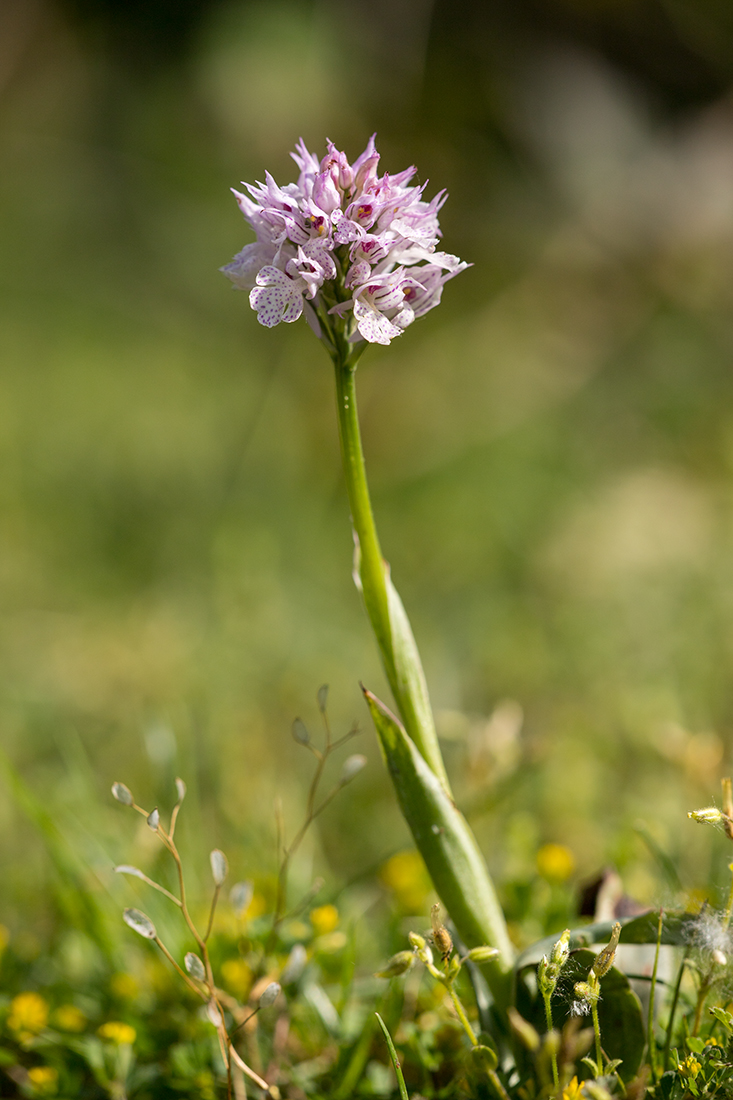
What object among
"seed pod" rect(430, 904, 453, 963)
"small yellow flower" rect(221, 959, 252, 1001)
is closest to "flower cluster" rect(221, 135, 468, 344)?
"seed pod" rect(430, 904, 453, 963)

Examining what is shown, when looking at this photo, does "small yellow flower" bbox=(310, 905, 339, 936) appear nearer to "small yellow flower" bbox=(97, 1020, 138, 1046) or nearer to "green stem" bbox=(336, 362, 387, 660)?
"small yellow flower" bbox=(97, 1020, 138, 1046)

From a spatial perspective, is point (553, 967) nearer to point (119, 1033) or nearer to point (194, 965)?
point (194, 965)

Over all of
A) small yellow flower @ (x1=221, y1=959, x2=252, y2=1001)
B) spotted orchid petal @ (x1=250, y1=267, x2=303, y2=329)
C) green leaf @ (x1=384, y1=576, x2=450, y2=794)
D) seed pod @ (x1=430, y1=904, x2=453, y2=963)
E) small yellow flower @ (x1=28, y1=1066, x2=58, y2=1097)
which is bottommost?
small yellow flower @ (x1=28, y1=1066, x2=58, y2=1097)

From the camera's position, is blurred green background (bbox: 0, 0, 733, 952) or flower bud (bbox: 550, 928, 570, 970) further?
blurred green background (bbox: 0, 0, 733, 952)

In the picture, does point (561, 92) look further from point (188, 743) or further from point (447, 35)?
point (188, 743)

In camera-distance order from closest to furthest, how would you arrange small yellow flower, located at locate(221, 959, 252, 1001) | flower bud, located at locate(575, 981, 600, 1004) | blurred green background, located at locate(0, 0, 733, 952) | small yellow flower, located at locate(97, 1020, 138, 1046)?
flower bud, located at locate(575, 981, 600, 1004) < small yellow flower, located at locate(97, 1020, 138, 1046) < small yellow flower, located at locate(221, 959, 252, 1001) < blurred green background, located at locate(0, 0, 733, 952)

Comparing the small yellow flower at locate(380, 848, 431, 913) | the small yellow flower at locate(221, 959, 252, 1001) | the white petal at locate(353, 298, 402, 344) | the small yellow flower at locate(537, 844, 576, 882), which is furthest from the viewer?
the small yellow flower at locate(380, 848, 431, 913)

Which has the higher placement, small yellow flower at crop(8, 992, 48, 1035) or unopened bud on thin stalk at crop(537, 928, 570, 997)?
unopened bud on thin stalk at crop(537, 928, 570, 997)
